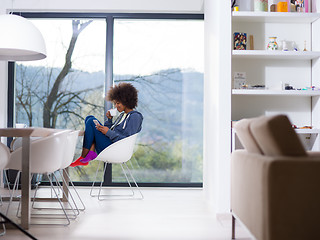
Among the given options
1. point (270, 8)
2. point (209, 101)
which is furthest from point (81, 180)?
point (270, 8)

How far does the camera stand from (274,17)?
413 cm

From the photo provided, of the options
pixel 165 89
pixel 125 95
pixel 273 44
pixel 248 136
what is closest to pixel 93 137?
pixel 125 95

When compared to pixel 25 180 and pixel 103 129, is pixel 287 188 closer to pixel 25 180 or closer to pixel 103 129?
pixel 25 180

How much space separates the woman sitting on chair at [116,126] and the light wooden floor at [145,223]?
63 centimetres

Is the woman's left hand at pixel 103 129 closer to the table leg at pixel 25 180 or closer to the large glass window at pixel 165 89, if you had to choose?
the large glass window at pixel 165 89

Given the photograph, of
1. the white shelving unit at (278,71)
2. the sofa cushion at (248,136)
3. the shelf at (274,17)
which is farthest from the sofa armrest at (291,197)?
the white shelving unit at (278,71)

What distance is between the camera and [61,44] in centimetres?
614

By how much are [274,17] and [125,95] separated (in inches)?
85.7

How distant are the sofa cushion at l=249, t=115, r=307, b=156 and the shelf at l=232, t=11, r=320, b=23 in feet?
6.77

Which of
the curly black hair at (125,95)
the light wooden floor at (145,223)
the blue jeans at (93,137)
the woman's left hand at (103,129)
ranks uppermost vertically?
the curly black hair at (125,95)

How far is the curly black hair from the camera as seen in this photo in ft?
18.4

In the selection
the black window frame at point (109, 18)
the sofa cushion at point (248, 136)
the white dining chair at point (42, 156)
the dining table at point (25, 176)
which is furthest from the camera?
the black window frame at point (109, 18)

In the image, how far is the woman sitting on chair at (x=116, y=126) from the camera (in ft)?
17.4

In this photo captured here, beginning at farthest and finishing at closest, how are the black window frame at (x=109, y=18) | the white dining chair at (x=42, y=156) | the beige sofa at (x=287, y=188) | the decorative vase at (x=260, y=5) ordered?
1. the black window frame at (x=109, y=18)
2. the decorative vase at (x=260, y=5)
3. the white dining chair at (x=42, y=156)
4. the beige sofa at (x=287, y=188)
